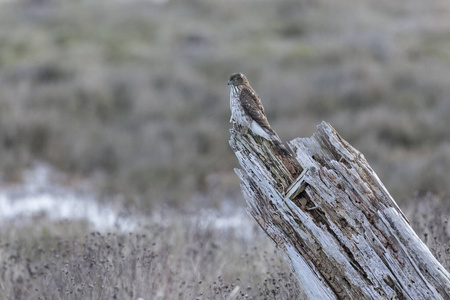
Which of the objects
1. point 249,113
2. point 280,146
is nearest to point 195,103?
point 249,113

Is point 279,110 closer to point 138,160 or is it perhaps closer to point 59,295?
point 138,160

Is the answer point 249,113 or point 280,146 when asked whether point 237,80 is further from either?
point 280,146

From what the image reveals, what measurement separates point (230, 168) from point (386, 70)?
20.0 ft

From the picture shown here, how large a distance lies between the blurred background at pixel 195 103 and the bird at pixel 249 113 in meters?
1.55

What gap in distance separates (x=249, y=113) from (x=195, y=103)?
10900 millimetres

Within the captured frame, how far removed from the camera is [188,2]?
27047 millimetres

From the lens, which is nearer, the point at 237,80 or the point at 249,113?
the point at 249,113

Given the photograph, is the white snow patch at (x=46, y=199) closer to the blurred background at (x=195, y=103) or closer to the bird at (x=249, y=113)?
the blurred background at (x=195, y=103)

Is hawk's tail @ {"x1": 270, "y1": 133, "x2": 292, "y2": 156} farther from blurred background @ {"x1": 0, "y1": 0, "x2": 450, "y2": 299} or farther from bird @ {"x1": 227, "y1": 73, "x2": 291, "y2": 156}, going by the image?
blurred background @ {"x1": 0, "y1": 0, "x2": 450, "y2": 299}

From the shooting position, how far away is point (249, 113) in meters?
3.57

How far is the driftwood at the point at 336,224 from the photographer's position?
271cm

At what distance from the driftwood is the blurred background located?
1.63 meters

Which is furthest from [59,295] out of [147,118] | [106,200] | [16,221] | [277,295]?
[147,118]

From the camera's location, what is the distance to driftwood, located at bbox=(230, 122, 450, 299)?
2.71m
